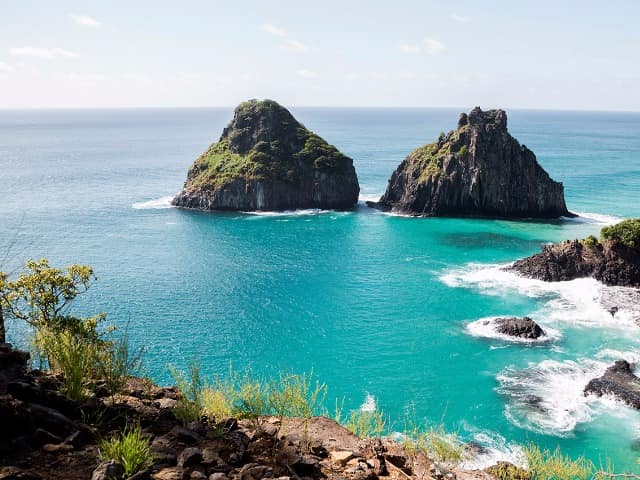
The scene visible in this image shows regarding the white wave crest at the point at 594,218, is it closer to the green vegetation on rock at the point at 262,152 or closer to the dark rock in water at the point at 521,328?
the green vegetation on rock at the point at 262,152

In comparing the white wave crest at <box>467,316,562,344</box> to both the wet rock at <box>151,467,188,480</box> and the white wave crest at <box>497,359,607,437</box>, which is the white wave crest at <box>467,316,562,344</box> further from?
the wet rock at <box>151,467,188,480</box>

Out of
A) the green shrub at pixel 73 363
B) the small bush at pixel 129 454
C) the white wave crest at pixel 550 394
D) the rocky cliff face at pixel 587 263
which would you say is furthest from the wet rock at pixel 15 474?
the rocky cliff face at pixel 587 263

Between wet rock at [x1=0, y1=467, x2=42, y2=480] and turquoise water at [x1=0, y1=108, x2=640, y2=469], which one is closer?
wet rock at [x1=0, y1=467, x2=42, y2=480]

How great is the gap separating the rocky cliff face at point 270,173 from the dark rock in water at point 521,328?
83.7m

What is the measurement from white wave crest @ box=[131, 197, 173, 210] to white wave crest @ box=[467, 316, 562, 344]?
100089mm

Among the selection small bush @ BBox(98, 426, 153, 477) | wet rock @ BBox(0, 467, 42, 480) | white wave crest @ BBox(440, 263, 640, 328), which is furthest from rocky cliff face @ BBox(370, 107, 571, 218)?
wet rock @ BBox(0, 467, 42, 480)

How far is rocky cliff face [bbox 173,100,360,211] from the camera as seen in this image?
141875 millimetres

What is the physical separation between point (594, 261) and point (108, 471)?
88.6m

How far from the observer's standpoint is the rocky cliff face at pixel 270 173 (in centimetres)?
14188

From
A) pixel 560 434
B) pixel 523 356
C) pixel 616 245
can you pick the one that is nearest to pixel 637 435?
pixel 560 434

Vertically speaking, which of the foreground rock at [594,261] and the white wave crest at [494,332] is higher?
the foreground rock at [594,261]

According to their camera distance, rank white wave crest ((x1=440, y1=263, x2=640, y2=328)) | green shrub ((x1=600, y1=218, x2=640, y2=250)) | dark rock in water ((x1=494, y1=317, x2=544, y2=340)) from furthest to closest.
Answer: green shrub ((x1=600, y1=218, x2=640, y2=250)), white wave crest ((x1=440, y1=263, x2=640, y2=328)), dark rock in water ((x1=494, y1=317, x2=544, y2=340))

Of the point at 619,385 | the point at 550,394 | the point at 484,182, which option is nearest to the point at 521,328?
the point at 550,394

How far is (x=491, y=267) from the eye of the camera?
9206 cm
